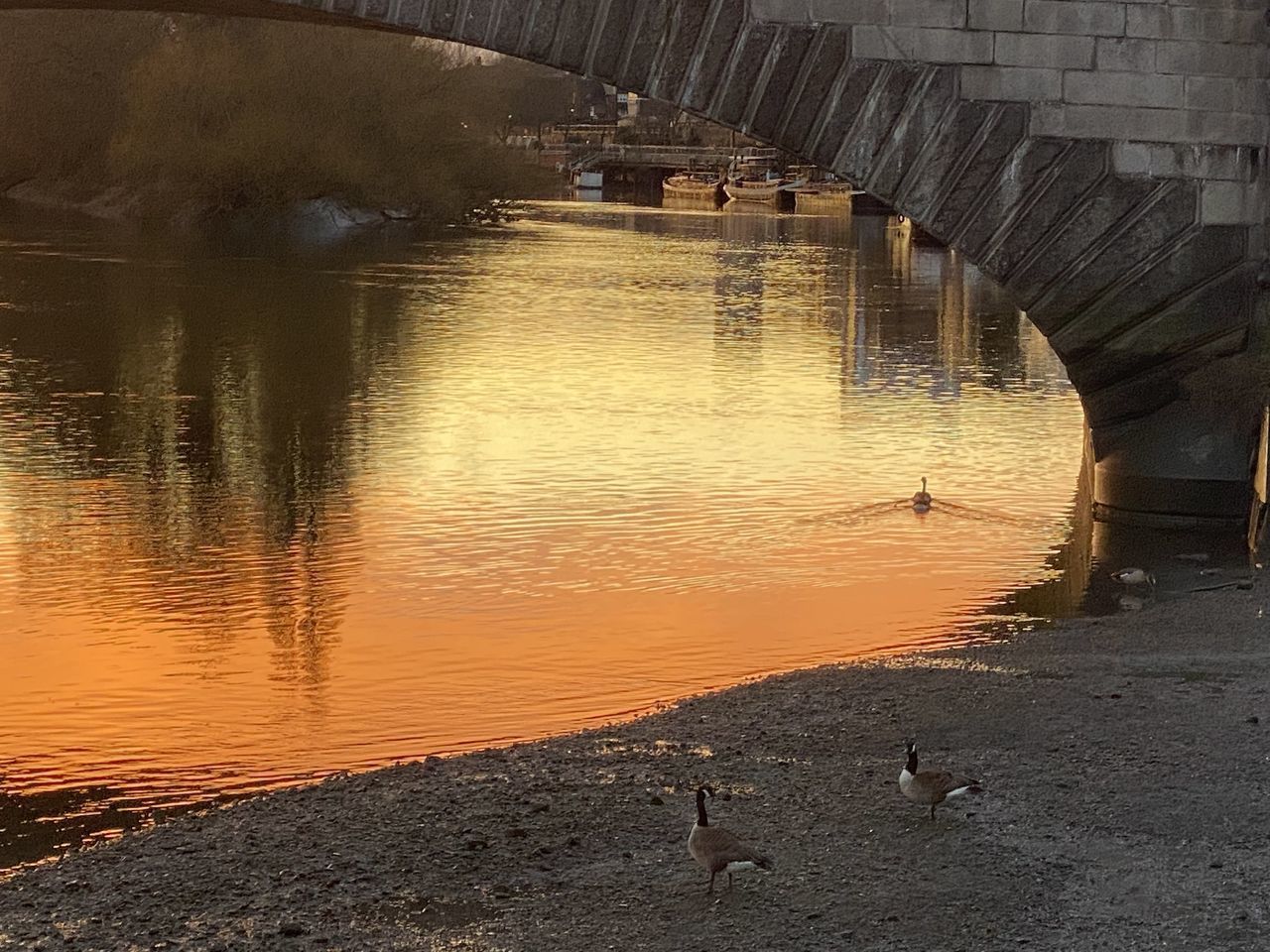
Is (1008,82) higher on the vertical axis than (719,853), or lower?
higher

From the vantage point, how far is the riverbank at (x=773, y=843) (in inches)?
262

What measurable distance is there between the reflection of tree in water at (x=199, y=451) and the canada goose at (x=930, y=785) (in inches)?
160

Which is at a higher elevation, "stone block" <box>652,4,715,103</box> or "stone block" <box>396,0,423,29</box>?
"stone block" <box>396,0,423,29</box>

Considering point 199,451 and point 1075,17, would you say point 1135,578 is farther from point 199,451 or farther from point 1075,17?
point 199,451

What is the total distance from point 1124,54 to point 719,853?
7.92 metres

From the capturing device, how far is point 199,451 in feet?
58.2

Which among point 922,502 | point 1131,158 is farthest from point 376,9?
point 922,502

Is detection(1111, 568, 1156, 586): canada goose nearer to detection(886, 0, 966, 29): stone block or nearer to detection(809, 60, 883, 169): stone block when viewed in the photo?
detection(809, 60, 883, 169): stone block

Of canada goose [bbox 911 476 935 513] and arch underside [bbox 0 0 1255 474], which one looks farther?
canada goose [bbox 911 476 935 513]

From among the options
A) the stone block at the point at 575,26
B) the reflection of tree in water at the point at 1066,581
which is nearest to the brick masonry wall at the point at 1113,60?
the stone block at the point at 575,26

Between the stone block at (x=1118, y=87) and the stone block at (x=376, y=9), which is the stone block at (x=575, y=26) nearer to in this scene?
the stone block at (x=376, y=9)

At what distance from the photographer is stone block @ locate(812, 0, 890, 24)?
512 inches

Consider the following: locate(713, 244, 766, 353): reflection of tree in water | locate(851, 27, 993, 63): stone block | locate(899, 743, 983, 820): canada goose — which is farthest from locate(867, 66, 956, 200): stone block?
locate(713, 244, 766, 353): reflection of tree in water

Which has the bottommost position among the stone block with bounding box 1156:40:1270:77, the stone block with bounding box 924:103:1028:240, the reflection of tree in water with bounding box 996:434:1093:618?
the reflection of tree in water with bounding box 996:434:1093:618
